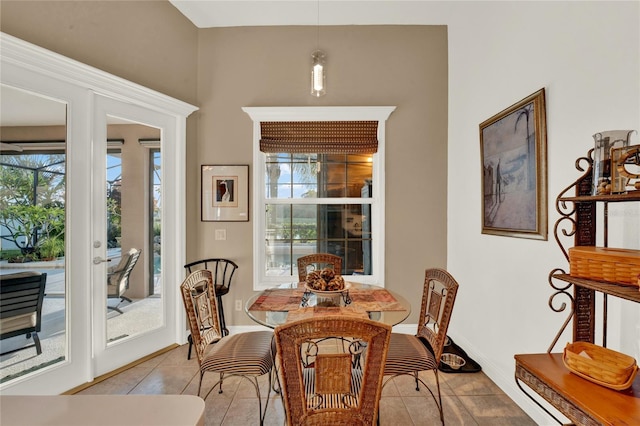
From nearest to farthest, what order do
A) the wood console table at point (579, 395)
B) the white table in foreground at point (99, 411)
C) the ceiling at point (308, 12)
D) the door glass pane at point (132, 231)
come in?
the white table in foreground at point (99, 411)
the wood console table at point (579, 395)
the door glass pane at point (132, 231)
the ceiling at point (308, 12)

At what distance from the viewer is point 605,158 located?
1.14 metres

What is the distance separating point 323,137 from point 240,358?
7.42ft

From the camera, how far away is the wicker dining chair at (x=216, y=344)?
1.72m

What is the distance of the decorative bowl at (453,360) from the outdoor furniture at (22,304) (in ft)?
10.5

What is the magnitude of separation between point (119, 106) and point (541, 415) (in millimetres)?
3931

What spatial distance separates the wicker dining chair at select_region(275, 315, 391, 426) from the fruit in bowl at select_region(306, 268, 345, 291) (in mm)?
648

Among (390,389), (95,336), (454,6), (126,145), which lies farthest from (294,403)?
(454,6)

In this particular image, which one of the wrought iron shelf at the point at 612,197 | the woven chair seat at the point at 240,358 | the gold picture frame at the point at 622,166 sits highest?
the gold picture frame at the point at 622,166

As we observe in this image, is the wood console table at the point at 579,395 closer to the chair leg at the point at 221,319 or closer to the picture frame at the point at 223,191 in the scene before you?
the chair leg at the point at 221,319

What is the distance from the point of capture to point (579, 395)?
40.1 inches

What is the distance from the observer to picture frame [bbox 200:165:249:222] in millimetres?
3164

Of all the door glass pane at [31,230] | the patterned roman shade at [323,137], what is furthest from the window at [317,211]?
the door glass pane at [31,230]

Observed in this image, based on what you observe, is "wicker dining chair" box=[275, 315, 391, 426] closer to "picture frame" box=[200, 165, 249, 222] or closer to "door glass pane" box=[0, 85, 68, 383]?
"door glass pane" box=[0, 85, 68, 383]

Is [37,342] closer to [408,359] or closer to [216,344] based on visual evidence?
[216,344]
